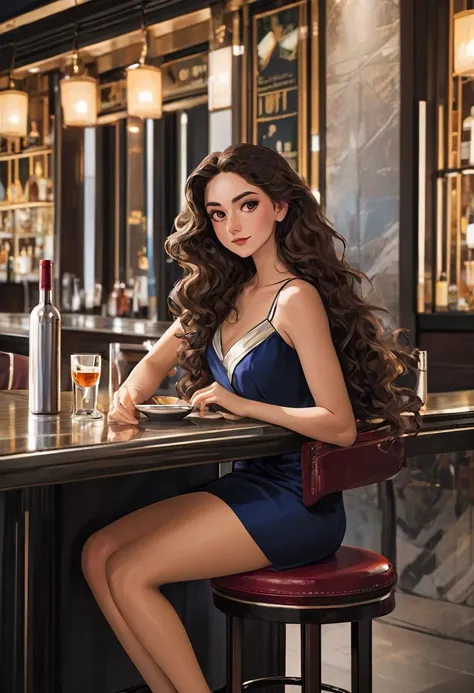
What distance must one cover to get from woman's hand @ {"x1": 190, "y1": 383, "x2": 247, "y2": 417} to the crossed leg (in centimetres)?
20

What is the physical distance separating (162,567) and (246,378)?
1.65 feet

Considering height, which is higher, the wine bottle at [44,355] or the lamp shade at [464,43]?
the lamp shade at [464,43]

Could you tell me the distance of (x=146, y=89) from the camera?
5594 millimetres

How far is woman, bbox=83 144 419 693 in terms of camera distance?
6.79ft

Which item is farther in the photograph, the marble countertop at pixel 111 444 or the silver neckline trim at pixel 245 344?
the silver neckline trim at pixel 245 344

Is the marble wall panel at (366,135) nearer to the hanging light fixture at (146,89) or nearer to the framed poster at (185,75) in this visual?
the hanging light fixture at (146,89)

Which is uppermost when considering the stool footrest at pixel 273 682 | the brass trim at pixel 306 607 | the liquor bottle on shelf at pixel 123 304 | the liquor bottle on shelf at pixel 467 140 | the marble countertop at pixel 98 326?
the liquor bottle on shelf at pixel 467 140

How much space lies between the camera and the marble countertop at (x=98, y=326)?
5.10 metres

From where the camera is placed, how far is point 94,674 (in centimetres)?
237

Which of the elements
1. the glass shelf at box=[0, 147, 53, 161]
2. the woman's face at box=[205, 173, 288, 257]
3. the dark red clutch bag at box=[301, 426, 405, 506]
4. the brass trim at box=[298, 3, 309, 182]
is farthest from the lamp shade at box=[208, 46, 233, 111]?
the dark red clutch bag at box=[301, 426, 405, 506]

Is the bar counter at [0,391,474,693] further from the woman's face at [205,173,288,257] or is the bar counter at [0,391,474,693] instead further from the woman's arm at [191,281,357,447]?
the woman's face at [205,173,288,257]

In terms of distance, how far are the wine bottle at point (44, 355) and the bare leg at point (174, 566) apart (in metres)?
0.37

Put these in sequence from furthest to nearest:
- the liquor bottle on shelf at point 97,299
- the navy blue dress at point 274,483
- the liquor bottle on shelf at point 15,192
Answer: the liquor bottle on shelf at point 15,192 < the liquor bottle on shelf at point 97,299 < the navy blue dress at point 274,483

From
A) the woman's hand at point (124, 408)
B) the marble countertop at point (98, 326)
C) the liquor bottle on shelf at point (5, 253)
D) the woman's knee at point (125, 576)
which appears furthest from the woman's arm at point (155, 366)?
the liquor bottle on shelf at point (5, 253)
